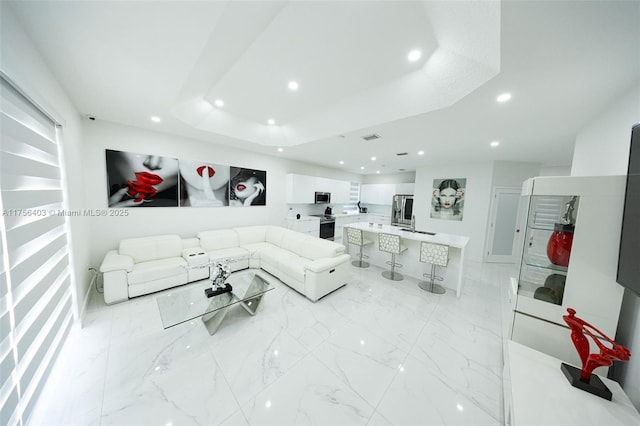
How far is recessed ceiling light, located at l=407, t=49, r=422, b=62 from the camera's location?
1862mm

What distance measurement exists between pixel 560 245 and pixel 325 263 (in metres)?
2.37

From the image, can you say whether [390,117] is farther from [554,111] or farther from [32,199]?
[32,199]

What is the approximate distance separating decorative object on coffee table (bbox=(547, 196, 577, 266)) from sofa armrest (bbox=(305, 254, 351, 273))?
2.25m

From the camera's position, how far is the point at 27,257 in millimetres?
1422

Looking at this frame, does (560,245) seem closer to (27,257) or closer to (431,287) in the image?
(431,287)

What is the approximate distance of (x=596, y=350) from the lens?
4.66 feet

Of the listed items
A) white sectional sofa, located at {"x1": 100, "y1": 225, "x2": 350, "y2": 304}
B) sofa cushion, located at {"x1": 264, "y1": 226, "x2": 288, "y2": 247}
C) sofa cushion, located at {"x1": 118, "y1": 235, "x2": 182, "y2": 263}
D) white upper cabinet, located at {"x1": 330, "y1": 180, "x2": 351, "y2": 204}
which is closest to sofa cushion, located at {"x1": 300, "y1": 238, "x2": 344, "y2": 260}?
white sectional sofa, located at {"x1": 100, "y1": 225, "x2": 350, "y2": 304}

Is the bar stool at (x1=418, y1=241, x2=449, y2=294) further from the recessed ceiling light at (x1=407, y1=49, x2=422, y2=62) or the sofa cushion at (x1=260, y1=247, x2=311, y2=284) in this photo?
the recessed ceiling light at (x1=407, y1=49, x2=422, y2=62)

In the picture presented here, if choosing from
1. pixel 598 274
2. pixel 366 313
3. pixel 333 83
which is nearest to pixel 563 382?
pixel 598 274

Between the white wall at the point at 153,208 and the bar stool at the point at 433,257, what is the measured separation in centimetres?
375

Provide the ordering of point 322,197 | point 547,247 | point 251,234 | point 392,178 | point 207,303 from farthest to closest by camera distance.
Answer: point 392,178, point 322,197, point 251,234, point 207,303, point 547,247

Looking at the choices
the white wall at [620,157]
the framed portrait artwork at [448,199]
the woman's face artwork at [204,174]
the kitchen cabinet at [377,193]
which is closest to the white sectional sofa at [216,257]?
the woman's face artwork at [204,174]

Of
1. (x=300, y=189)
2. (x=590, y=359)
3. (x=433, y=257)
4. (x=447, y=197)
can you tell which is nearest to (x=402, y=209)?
(x=447, y=197)

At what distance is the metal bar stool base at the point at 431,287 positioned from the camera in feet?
10.8
